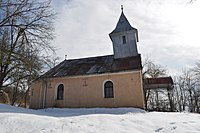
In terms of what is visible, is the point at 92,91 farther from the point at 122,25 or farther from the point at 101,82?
the point at 122,25

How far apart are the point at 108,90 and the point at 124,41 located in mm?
6502

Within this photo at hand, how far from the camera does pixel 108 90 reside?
1605 centimetres

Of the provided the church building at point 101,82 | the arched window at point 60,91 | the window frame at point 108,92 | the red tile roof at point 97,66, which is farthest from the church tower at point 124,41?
the arched window at point 60,91

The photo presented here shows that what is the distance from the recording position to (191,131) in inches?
260

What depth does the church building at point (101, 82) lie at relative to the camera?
49.9 ft

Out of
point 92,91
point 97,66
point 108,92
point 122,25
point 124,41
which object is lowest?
point 108,92

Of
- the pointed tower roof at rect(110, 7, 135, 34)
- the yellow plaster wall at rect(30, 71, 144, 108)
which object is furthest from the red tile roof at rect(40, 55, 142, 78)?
the pointed tower roof at rect(110, 7, 135, 34)

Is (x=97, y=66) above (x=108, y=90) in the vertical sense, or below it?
above

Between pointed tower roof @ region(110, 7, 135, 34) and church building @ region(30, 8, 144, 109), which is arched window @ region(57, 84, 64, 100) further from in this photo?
pointed tower roof @ region(110, 7, 135, 34)

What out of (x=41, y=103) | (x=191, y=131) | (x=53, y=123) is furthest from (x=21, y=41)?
(x=191, y=131)

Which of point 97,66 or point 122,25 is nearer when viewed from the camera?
point 97,66

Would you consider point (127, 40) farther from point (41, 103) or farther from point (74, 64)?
point (41, 103)

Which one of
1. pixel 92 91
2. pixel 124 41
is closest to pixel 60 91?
pixel 92 91

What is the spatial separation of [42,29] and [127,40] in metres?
9.56
